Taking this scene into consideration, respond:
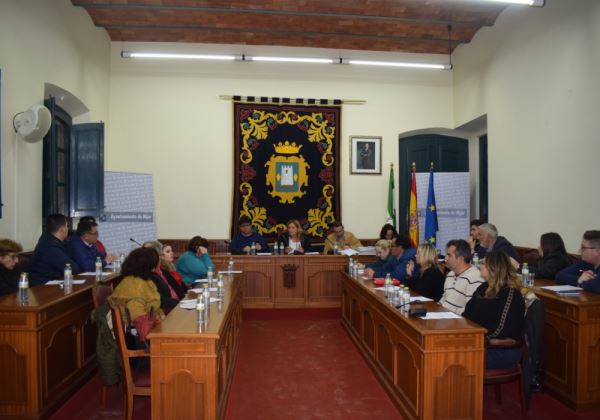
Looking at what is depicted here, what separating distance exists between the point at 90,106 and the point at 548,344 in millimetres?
7111

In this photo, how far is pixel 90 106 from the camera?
7.22m

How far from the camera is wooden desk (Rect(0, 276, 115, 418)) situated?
10.0 ft

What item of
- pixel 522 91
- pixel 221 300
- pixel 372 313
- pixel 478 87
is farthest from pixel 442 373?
pixel 478 87

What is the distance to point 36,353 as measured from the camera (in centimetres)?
308

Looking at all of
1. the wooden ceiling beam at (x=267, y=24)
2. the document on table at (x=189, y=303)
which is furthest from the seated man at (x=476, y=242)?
the document on table at (x=189, y=303)

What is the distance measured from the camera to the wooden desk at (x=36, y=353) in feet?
10.0

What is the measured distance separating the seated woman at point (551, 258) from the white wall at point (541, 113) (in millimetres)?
802

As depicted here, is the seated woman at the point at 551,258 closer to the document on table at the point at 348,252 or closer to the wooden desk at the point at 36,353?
the document on table at the point at 348,252

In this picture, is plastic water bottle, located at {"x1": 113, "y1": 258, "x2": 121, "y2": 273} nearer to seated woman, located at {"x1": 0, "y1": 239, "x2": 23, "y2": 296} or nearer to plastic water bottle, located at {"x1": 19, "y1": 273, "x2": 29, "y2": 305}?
seated woman, located at {"x1": 0, "y1": 239, "x2": 23, "y2": 296}

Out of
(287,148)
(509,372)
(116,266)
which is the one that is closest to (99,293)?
(116,266)

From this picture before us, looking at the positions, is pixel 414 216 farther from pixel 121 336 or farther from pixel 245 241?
pixel 121 336

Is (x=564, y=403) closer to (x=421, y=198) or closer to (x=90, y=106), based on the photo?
(x=421, y=198)

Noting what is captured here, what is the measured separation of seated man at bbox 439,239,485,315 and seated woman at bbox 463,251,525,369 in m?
→ 0.37

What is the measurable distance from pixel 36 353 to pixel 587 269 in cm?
461
